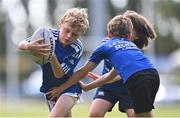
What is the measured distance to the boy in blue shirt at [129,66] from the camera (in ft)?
30.2

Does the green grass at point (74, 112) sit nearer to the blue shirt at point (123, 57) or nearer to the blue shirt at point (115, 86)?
the blue shirt at point (115, 86)

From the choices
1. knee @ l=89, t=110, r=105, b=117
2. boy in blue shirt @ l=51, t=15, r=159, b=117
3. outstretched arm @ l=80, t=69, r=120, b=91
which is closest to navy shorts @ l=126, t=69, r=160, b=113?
boy in blue shirt @ l=51, t=15, r=159, b=117

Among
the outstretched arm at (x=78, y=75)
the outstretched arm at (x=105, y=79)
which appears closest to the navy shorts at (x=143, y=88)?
the outstretched arm at (x=78, y=75)

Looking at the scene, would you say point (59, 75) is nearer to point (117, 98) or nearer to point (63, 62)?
point (63, 62)

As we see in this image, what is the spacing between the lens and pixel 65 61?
32.9 feet

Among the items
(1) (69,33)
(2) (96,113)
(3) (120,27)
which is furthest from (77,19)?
(2) (96,113)

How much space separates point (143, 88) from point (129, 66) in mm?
338

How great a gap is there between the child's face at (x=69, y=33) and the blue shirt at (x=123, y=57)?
0.36 meters

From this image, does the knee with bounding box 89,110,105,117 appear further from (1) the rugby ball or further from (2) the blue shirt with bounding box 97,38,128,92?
(1) the rugby ball

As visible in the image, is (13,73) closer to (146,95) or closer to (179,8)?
(179,8)

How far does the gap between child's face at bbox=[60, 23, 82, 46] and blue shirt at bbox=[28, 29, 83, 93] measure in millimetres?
152

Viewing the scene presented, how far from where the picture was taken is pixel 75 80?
995 cm

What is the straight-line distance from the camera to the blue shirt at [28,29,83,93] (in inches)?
394

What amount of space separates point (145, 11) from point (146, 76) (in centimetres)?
3379
